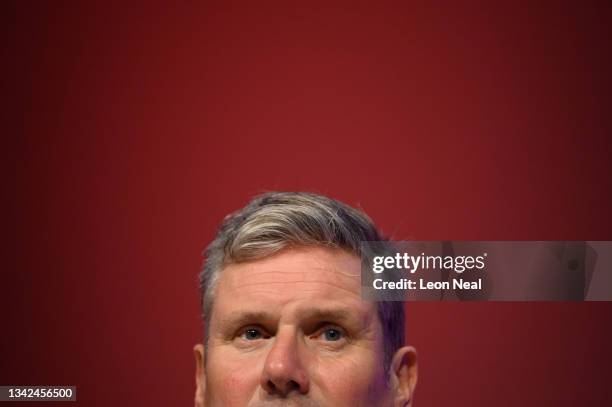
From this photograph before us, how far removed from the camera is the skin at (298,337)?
2010mm

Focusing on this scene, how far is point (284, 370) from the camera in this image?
6.40 ft

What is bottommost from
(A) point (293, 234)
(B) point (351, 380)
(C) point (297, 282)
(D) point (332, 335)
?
(B) point (351, 380)

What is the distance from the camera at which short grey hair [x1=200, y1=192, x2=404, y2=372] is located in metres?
2.18

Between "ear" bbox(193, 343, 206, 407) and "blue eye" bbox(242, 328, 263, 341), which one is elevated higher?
"blue eye" bbox(242, 328, 263, 341)

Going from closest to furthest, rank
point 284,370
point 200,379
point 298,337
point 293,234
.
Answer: point 284,370 < point 298,337 < point 293,234 < point 200,379

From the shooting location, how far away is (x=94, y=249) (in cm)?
284

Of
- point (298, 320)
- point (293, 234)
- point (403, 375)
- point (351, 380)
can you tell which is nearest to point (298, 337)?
point (298, 320)

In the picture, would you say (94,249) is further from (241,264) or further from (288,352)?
(288,352)

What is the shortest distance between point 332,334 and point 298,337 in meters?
0.10

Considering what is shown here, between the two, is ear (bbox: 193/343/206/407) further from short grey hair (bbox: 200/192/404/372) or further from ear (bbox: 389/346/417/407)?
ear (bbox: 389/346/417/407)

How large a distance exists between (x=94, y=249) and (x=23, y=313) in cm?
31

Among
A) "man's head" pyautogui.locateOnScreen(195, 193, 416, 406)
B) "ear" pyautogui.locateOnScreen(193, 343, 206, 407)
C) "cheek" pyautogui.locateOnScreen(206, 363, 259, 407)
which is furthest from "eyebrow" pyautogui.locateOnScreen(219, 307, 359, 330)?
"ear" pyautogui.locateOnScreen(193, 343, 206, 407)

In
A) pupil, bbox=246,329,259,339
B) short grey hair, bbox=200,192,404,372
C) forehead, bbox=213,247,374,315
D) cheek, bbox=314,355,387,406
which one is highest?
short grey hair, bbox=200,192,404,372

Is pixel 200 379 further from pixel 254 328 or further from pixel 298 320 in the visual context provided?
pixel 298 320
